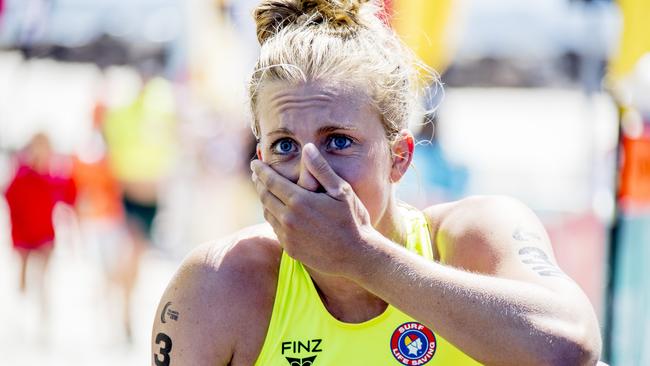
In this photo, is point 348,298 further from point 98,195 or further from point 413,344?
point 98,195

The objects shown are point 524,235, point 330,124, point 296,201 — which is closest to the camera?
point 296,201

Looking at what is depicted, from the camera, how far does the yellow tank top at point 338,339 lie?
6.92 feet

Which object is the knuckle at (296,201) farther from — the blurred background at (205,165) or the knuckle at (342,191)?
the blurred background at (205,165)

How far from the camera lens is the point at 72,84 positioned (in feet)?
57.6

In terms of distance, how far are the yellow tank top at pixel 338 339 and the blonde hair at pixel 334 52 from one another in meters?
0.43

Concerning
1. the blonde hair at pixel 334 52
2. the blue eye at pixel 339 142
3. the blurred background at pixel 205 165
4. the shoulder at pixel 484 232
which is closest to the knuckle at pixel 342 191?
the blue eye at pixel 339 142

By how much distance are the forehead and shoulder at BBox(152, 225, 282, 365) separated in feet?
1.16

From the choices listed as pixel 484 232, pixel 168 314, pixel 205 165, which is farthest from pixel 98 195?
pixel 484 232

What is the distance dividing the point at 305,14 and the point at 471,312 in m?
0.81

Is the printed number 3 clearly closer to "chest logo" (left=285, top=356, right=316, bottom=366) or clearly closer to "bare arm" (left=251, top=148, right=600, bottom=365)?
"chest logo" (left=285, top=356, right=316, bottom=366)

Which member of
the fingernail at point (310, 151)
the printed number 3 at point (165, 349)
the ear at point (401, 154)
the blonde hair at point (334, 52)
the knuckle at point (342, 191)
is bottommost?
the printed number 3 at point (165, 349)

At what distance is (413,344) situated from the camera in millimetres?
2121

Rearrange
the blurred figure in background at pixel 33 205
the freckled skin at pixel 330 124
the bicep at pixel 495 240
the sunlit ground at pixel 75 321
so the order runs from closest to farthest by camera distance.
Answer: the freckled skin at pixel 330 124
the bicep at pixel 495 240
the sunlit ground at pixel 75 321
the blurred figure in background at pixel 33 205

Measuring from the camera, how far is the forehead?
1959mm
